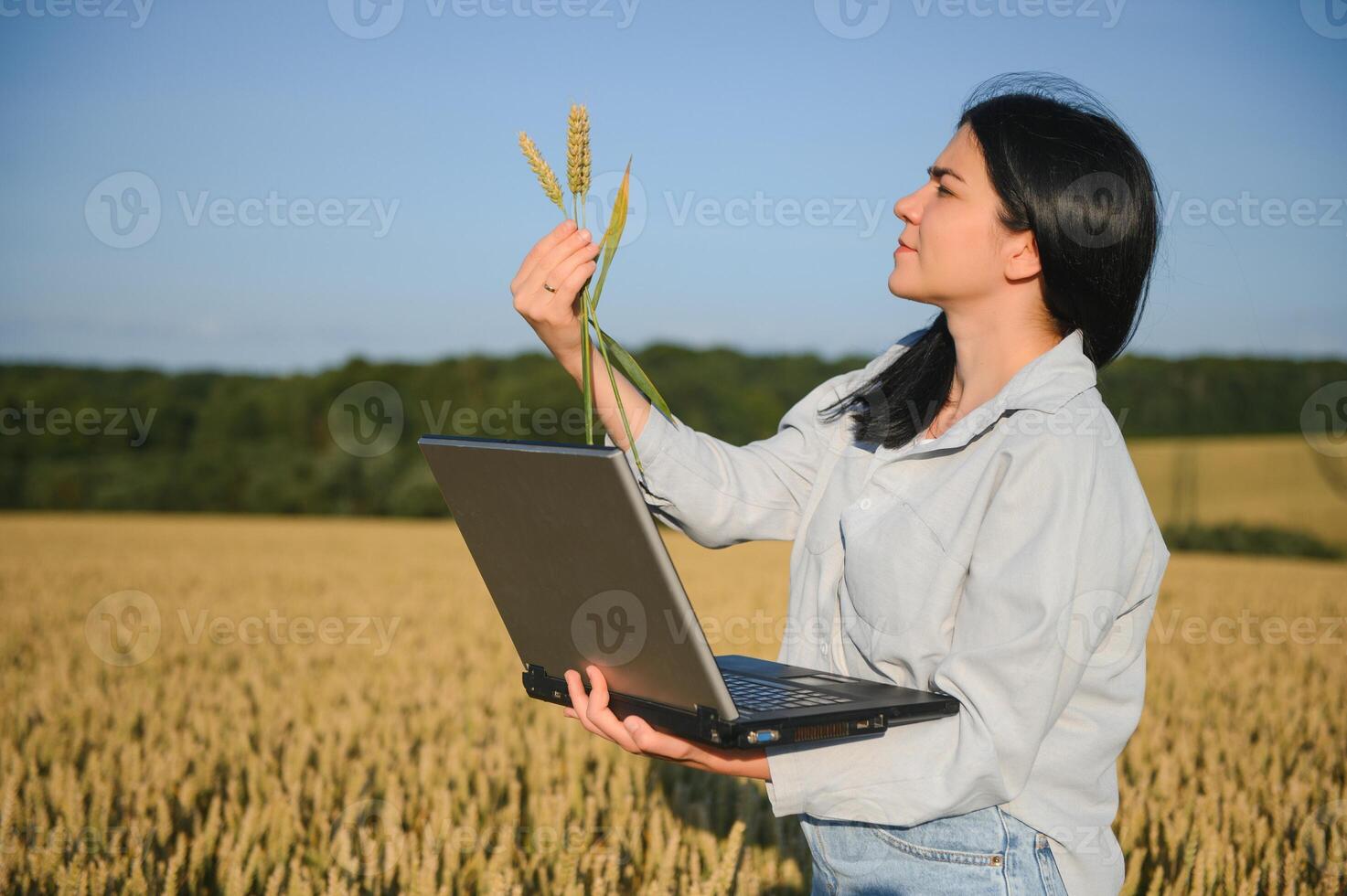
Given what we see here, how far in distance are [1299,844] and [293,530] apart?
74.9 ft

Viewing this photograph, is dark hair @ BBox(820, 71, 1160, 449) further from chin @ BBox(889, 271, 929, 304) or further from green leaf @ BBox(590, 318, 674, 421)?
green leaf @ BBox(590, 318, 674, 421)

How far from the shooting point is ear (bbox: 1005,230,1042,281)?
195 cm

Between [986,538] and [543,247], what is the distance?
0.85m

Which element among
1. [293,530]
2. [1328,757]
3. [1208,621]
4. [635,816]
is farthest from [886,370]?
[293,530]

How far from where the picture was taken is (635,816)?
370 cm

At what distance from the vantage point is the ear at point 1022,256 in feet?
6.41

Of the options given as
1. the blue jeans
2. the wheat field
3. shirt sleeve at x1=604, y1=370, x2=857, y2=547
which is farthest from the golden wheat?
the wheat field

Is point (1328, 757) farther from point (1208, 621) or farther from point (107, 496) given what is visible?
point (107, 496)

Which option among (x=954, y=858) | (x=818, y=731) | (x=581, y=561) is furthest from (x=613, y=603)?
(x=954, y=858)

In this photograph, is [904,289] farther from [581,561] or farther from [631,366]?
[581,561]

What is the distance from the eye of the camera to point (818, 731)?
161 cm

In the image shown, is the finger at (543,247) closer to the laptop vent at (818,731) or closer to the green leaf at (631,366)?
the green leaf at (631,366)

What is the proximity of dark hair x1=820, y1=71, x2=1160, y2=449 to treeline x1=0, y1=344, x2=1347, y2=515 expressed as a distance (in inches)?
1094

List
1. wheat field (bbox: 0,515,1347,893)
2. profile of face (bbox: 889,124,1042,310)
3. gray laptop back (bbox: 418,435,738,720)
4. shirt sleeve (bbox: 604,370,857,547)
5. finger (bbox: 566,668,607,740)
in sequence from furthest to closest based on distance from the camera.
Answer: wheat field (bbox: 0,515,1347,893), shirt sleeve (bbox: 604,370,857,547), profile of face (bbox: 889,124,1042,310), finger (bbox: 566,668,607,740), gray laptop back (bbox: 418,435,738,720)
